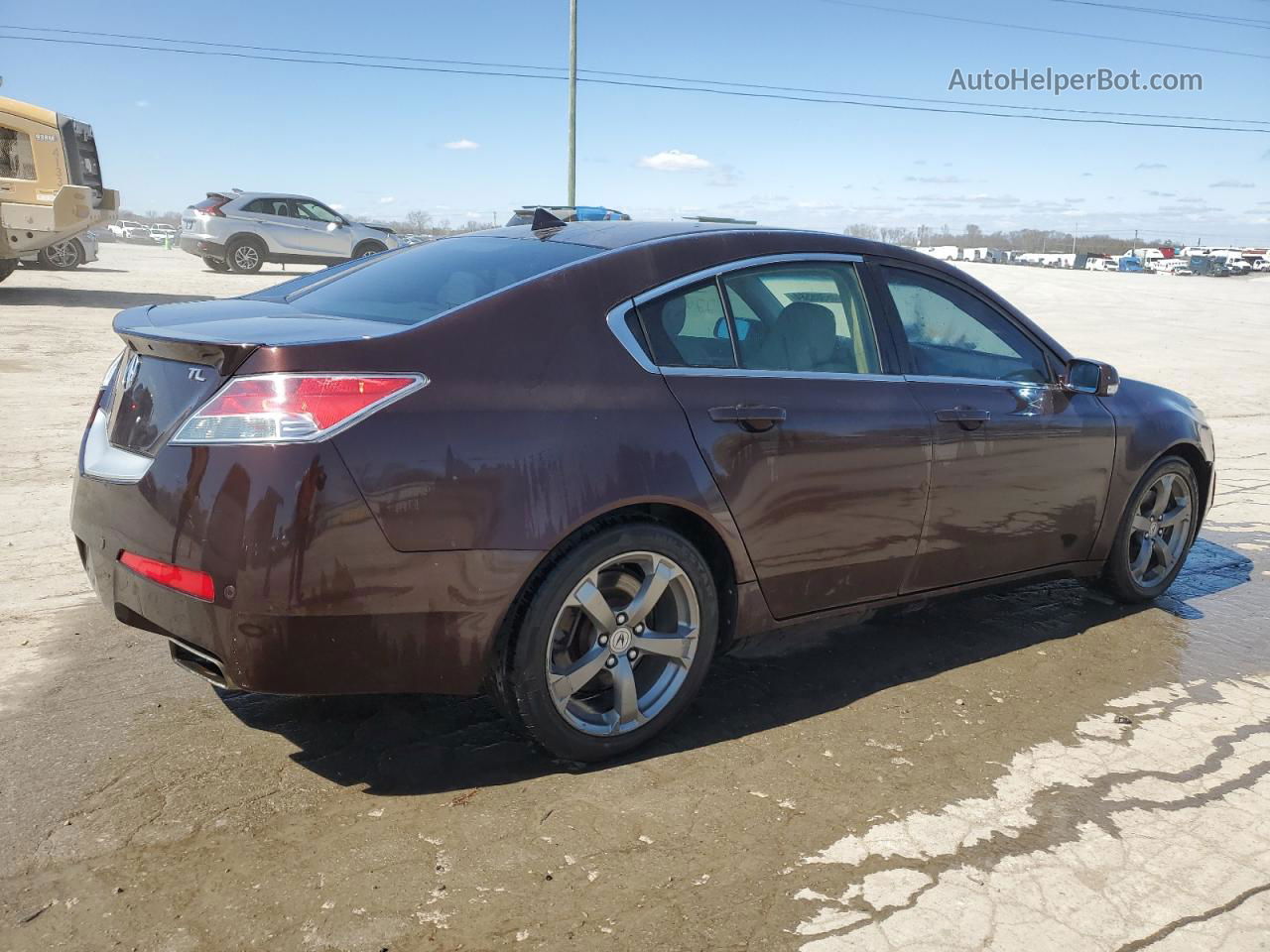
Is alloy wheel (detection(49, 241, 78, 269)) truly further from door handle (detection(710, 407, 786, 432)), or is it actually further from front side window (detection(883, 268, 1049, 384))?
door handle (detection(710, 407, 786, 432))

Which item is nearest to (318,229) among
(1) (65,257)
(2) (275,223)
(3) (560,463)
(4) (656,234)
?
(2) (275,223)

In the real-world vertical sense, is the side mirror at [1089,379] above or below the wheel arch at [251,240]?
above

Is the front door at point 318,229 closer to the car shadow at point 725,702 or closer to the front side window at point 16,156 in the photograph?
the front side window at point 16,156

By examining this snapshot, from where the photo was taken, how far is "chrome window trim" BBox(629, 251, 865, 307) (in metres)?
3.39

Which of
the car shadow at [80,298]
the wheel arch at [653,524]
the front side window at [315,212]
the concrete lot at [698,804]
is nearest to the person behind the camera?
the concrete lot at [698,804]

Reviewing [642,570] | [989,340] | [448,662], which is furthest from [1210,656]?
[448,662]

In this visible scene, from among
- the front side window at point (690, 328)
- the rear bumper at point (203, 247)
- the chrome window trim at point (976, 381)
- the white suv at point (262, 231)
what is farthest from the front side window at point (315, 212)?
the front side window at point (690, 328)

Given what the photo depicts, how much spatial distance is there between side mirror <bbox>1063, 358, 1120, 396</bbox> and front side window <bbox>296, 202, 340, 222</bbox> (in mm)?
23358

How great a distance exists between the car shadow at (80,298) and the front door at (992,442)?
569 inches

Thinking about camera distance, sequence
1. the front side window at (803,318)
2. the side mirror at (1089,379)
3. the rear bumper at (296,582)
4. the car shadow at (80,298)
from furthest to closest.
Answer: the car shadow at (80,298) → the side mirror at (1089,379) → the front side window at (803,318) → the rear bumper at (296,582)

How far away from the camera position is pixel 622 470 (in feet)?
10.2

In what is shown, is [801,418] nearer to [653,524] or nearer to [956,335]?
[653,524]

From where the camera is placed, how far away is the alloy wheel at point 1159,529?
5.02 meters

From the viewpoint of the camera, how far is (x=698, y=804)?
3094 millimetres
